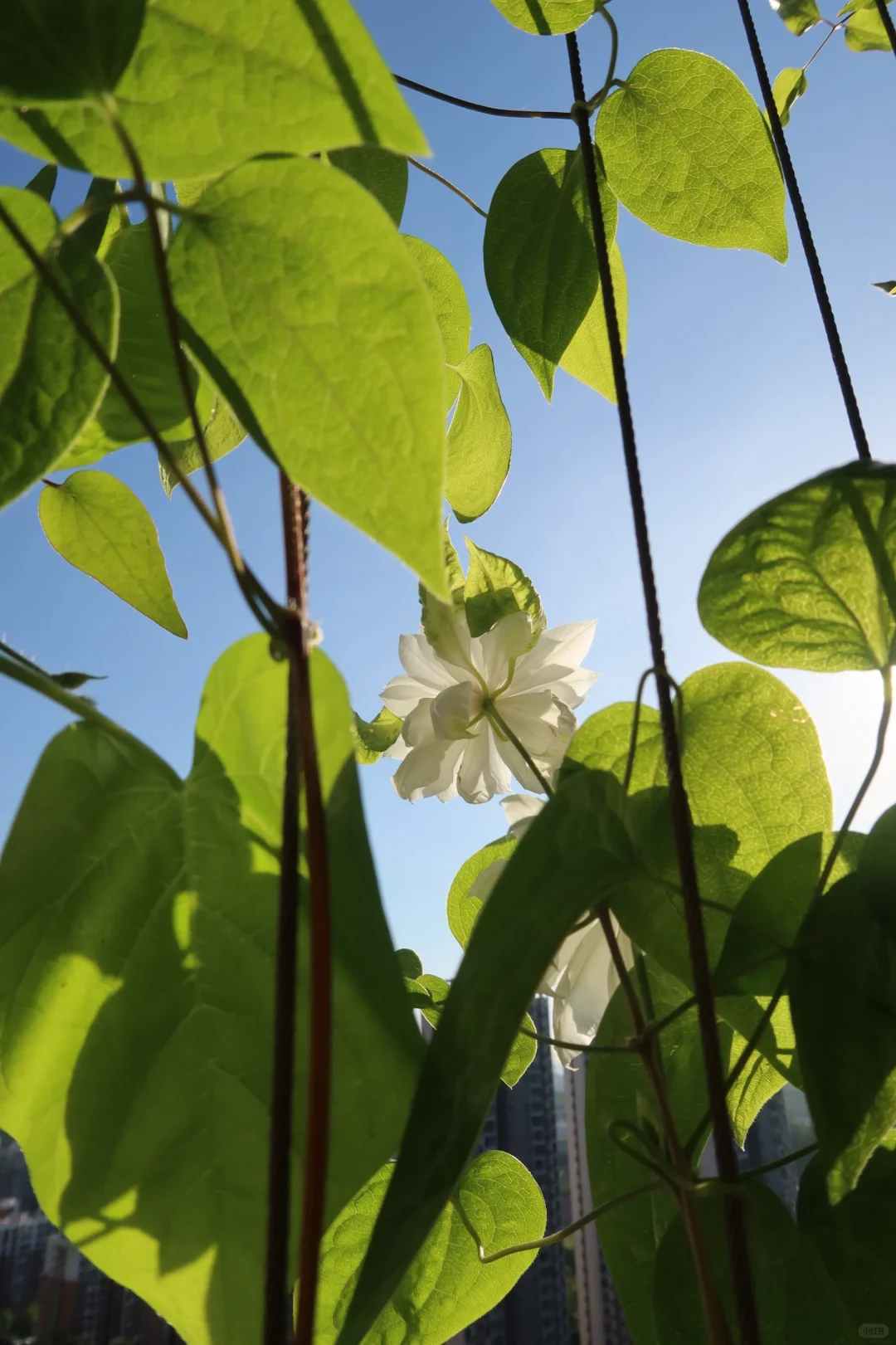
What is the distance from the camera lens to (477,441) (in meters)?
0.42

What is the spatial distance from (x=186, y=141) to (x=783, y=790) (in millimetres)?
205

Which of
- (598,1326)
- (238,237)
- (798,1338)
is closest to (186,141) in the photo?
(238,237)

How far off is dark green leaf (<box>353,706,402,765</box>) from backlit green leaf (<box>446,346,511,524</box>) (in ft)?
0.30

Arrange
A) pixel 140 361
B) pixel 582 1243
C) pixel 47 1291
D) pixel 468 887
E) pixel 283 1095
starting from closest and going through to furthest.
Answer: pixel 283 1095, pixel 140 361, pixel 468 887, pixel 582 1243, pixel 47 1291

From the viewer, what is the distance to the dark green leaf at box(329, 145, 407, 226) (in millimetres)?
324

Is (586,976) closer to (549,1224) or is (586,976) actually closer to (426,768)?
(426,768)

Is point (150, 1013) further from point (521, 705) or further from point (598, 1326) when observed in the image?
point (598, 1326)

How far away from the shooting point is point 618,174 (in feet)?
1.18

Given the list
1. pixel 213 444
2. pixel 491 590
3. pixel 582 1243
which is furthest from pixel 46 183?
pixel 582 1243

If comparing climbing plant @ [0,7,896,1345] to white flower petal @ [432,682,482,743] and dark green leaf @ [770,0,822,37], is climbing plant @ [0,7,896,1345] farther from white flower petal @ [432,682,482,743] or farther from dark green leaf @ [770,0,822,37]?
dark green leaf @ [770,0,822,37]

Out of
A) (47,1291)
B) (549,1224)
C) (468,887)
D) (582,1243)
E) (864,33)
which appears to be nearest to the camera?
(468,887)

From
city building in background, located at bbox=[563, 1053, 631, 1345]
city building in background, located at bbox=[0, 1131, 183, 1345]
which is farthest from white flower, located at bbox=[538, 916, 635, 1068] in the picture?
city building in background, located at bbox=[0, 1131, 183, 1345]

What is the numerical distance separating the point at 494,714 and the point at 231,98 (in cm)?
20

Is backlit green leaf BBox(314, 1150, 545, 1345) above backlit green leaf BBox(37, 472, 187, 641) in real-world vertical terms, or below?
below
